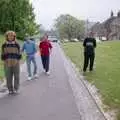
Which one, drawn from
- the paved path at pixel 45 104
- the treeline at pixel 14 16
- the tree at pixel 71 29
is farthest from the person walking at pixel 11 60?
the tree at pixel 71 29

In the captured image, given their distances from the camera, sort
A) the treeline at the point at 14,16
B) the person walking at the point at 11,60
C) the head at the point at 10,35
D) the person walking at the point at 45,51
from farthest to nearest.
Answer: the treeline at the point at 14,16
the person walking at the point at 45,51
the person walking at the point at 11,60
the head at the point at 10,35

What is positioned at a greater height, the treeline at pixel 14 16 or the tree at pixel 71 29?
the treeline at pixel 14 16

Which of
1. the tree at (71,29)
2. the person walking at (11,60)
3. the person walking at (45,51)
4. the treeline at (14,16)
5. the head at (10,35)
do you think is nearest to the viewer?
the head at (10,35)

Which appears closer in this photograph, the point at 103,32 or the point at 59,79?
the point at 59,79

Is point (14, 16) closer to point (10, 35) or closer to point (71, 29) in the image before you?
point (10, 35)

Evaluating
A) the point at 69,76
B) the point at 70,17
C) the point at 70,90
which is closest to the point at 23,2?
the point at 69,76

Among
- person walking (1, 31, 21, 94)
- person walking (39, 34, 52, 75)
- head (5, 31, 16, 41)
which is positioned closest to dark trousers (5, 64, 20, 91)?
person walking (1, 31, 21, 94)

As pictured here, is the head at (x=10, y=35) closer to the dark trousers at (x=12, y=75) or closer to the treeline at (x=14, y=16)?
the dark trousers at (x=12, y=75)

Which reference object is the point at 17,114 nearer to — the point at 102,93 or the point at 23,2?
the point at 102,93

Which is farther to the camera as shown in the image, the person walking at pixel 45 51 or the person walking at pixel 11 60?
the person walking at pixel 45 51

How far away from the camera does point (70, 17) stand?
160000mm

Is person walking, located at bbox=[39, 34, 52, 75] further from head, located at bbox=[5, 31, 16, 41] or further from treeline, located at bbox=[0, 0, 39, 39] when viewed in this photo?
treeline, located at bbox=[0, 0, 39, 39]

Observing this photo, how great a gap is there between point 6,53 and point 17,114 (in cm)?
340

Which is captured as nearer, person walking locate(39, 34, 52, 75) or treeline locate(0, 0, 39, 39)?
person walking locate(39, 34, 52, 75)
